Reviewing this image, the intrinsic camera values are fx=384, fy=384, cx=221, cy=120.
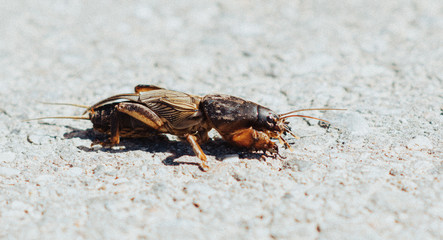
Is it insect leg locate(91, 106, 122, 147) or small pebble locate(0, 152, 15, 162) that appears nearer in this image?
small pebble locate(0, 152, 15, 162)

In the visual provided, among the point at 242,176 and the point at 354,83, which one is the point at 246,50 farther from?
the point at 242,176

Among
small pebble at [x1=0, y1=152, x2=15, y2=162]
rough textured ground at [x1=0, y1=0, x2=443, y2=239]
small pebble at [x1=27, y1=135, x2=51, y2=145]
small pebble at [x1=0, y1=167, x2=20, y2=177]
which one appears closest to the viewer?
rough textured ground at [x1=0, y1=0, x2=443, y2=239]

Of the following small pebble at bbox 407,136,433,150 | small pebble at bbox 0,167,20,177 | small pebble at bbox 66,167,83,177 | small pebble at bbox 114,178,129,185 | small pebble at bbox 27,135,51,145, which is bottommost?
small pebble at bbox 0,167,20,177

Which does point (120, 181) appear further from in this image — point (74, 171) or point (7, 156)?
point (7, 156)

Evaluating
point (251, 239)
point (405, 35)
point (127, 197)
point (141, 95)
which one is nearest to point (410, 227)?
point (251, 239)

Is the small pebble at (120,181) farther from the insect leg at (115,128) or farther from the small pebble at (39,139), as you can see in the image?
the small pebble at (39,139)

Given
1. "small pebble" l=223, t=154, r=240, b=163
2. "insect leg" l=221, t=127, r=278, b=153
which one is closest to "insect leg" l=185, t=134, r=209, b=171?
"small pebble" l=223, t=154, r=240, b=163

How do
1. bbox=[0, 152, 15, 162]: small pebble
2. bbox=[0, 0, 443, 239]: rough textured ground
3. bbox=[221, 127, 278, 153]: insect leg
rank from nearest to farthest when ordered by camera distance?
bbox=[0, 0, 443, 239]: rough textured ground < bbox=[221, 127, 278, 153]: insect leg < bbox=[0, 152, 15, 162]: small pebble

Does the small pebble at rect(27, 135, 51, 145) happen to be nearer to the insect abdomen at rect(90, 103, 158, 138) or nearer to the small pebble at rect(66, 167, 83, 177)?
the insect abdomen at rect(90, 103, 158, 138)

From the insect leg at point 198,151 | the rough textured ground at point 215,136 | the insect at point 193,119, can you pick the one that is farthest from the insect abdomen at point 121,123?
the insect leg at point 198,151
